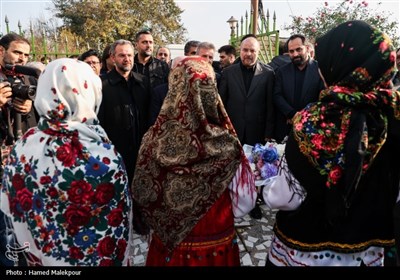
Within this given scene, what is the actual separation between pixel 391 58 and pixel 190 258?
147 cm

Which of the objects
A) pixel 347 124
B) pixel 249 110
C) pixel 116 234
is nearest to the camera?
pixel 347 124

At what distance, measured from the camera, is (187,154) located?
1589 millimetres

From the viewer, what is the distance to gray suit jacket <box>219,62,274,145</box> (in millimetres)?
4035

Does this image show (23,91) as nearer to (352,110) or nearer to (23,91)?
(23,91)

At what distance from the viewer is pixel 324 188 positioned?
4.69ft

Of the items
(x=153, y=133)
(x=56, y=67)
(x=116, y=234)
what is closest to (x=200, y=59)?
(x=153, y=133)

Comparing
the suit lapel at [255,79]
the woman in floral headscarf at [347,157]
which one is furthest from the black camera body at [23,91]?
the suit lapel at [255,79]

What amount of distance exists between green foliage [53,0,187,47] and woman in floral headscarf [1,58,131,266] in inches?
683

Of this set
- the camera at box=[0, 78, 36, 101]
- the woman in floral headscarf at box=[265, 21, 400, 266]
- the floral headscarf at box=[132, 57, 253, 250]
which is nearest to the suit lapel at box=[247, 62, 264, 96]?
the floral headscarf at box=[132, 57, 253, 250]

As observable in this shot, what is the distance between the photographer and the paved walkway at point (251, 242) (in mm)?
3031

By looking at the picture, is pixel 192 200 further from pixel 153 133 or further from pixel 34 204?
pixel 34 204

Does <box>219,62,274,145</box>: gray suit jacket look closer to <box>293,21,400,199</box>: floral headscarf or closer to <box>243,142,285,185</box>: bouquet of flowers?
<box>243,142,285,185</box>: bouquet of flowers

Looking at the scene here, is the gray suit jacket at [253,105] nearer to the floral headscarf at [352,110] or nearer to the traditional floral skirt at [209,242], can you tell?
the traditional floral skirt at [209,242]

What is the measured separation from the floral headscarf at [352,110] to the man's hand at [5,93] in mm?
2116
